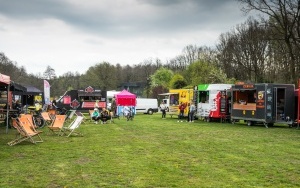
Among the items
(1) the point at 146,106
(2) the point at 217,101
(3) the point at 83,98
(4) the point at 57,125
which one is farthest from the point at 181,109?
(4) the point at 57,125

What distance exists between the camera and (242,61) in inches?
1781

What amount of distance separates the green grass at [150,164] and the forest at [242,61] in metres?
18.9

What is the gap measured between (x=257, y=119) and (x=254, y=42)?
22.6 meters

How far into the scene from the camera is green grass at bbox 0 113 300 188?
6.96m

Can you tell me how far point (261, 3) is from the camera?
2938 centimetres

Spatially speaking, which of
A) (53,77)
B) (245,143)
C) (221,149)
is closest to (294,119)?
(245,143)

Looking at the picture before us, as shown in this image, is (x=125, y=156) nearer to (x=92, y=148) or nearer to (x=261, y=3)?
(x=92, y=148)

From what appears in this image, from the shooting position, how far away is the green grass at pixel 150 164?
6.96 m

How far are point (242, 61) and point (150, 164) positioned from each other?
38454 millimetres

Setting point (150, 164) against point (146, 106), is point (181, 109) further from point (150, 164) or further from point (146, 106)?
point (150, 164)

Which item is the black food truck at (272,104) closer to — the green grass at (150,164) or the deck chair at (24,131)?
the green grass at (150,164)

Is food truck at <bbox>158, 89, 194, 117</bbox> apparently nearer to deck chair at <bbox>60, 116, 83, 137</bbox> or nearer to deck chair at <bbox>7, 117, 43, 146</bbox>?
deck chair at <bbox>60, 116, 83, 137</bbox>

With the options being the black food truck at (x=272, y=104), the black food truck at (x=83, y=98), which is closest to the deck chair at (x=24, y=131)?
the black food truck at (x=272, y=104)

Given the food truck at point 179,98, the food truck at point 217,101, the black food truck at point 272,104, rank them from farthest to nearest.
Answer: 1. the food truck at point 179,98
2. the food truck at point 217,101
3. the black food truck at point 272,104
